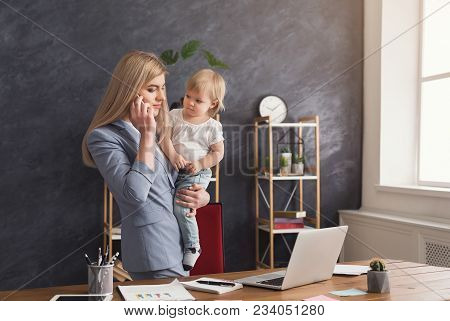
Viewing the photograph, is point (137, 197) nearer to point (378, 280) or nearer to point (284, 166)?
point (378, 280)

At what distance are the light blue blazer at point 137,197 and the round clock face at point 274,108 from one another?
7.68 feet

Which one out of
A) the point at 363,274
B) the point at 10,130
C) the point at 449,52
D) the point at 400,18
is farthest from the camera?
the point at 400,18

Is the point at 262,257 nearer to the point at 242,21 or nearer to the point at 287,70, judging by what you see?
the point at 287,70

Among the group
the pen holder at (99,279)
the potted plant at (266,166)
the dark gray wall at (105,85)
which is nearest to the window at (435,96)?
the dark gray wall at (105,85)

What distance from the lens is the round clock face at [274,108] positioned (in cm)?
432

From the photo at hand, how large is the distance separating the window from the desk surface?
2.15 metres

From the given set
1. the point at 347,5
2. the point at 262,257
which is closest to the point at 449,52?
the point at 347,5

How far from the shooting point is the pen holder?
1.71m

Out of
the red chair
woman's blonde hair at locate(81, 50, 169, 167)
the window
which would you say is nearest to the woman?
woman's blonde hair at locate(81, 50, 169, 167)

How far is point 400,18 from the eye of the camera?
14.4ft

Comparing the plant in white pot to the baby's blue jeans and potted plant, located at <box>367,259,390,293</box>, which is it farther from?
potted plant, located at <box>367,259,390,293</box>

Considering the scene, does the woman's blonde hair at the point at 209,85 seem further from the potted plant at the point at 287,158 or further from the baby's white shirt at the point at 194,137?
the potted plant at the point at 287,158
